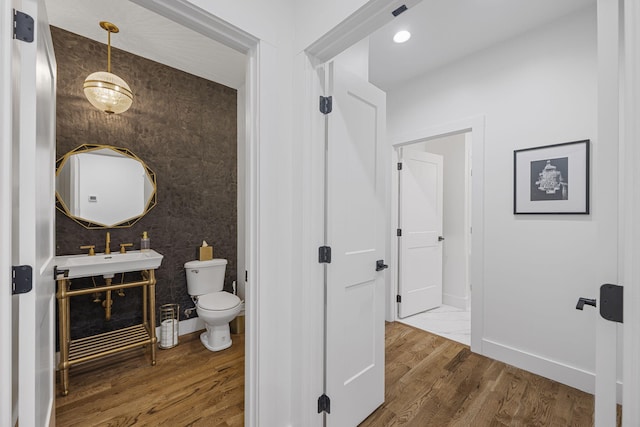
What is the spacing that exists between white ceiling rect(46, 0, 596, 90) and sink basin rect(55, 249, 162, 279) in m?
1.62

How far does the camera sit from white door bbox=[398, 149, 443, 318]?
3.30 metres

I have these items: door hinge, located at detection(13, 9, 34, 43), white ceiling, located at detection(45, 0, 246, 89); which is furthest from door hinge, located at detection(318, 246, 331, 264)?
white ceiling, located at detection(45, 0, 246, 89)

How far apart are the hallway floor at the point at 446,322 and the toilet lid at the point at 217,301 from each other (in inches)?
76.1

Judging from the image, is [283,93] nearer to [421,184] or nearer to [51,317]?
[51,317]

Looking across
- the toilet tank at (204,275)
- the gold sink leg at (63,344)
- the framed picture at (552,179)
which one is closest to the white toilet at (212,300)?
the toilet tank at (204,275)

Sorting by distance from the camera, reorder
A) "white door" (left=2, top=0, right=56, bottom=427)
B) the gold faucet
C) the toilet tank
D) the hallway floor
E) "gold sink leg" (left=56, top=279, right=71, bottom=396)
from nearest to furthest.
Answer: "white door" (left=2, top=0, right=56, bottom=427) → "gold sink leg" (left=56, top=279, right=71, bottom=396) → the gold faucet → the toilet tank → the hallway floor

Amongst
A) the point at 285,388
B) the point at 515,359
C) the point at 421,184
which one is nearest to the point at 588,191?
the point at 515,359

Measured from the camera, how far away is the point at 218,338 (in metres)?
2.56

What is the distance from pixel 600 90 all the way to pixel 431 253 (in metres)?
3.10

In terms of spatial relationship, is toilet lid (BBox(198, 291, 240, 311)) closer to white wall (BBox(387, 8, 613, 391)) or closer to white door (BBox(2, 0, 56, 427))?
white door (BBox(2, 0, 56, 427))

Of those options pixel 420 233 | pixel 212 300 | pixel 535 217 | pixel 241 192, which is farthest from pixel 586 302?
pixel 241 192

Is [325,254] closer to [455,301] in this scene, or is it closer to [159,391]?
[159,391]

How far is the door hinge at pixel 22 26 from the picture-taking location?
841 mm

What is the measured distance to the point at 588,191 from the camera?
77.6 inches
